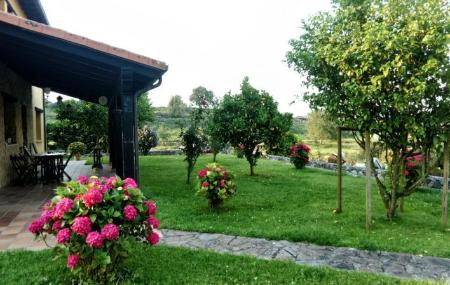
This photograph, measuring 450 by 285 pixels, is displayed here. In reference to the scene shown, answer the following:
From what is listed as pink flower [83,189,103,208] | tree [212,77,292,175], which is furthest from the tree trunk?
tree [212,77,292,175]

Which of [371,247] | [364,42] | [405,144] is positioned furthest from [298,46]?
[371,247]

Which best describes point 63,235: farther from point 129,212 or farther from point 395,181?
point 395,181

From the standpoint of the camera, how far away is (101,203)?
3.15 m

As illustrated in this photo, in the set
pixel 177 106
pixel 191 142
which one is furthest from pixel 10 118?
pixel 177 106

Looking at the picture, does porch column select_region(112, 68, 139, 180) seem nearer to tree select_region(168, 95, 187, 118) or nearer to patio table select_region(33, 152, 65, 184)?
patio table select_region(33, 152, 65, 184)

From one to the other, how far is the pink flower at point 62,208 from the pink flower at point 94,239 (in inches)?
12.2

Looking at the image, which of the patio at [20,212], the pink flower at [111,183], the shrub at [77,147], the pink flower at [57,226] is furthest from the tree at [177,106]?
the pink flower at [57,226]

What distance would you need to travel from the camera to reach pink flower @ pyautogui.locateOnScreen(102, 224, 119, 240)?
2.94 m

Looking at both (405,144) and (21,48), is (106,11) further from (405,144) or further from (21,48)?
(405,144)

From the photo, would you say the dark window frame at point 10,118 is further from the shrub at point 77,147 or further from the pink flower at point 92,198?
the pink flower at point 92,198

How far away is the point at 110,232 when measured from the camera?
116 inches

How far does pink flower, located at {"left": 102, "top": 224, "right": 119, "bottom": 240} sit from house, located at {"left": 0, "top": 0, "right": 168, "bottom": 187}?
3.03 metres

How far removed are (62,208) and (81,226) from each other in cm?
26

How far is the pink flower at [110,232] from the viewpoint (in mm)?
2941
